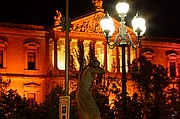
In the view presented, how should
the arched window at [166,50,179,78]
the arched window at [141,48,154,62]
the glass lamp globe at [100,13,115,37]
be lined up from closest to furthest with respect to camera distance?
the glass lamp globe at [100,13,115,37], the arched window at [141,48,154,62], the arched window at [166,50,179,78]

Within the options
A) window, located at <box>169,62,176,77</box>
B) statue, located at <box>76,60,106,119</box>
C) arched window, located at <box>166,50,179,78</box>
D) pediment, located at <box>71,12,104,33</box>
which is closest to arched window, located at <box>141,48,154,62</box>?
arched window, located at <box>166,50,179,78</box>

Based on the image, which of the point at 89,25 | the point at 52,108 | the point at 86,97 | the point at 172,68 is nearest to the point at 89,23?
the point at 89,25

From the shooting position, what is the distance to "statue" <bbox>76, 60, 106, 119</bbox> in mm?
14109

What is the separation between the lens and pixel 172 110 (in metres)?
29.5

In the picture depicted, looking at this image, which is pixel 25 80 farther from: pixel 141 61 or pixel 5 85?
pixel 141 61

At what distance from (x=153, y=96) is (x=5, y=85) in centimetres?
1613

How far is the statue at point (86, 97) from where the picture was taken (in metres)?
14.1

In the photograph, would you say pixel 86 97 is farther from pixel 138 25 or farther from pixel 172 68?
pixel 172 68

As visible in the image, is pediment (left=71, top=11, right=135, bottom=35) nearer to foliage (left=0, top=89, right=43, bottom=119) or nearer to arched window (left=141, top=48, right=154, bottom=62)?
arched window (left=141, top=48, right=154, bottom=62)

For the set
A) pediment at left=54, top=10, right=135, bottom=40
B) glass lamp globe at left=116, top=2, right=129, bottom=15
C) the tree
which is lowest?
Answer: the tree

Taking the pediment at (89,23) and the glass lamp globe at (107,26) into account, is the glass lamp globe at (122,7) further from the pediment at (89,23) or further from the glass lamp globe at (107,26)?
the pediment at (89,23)

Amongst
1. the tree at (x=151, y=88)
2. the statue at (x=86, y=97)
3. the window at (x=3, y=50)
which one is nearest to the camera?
the statue at (x=86, y=97)

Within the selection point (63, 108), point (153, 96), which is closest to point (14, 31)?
point (153, 96)

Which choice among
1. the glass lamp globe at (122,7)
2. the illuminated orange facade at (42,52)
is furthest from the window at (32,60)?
the glass lamp globe at (122,7)
